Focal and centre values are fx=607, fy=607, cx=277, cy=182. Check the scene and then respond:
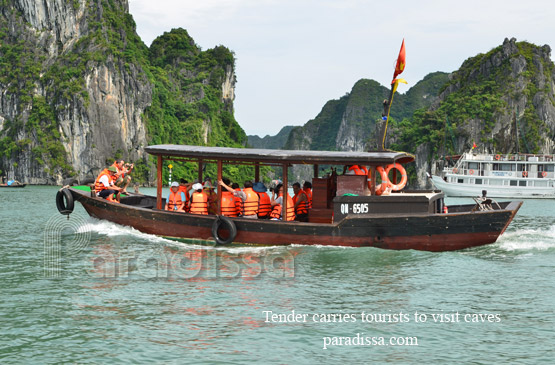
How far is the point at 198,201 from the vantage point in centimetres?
1362

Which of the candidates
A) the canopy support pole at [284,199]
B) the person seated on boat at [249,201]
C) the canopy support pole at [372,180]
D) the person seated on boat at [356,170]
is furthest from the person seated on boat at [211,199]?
the canopy support pole at [372,180]

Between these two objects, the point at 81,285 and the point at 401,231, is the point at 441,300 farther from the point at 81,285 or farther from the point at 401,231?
the point at 81,285

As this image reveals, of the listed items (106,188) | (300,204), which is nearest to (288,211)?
(300,204)

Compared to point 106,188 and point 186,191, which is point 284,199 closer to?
point 186,191

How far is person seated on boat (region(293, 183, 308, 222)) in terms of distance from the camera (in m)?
13.9

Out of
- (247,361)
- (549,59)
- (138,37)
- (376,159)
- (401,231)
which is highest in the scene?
(138,37)

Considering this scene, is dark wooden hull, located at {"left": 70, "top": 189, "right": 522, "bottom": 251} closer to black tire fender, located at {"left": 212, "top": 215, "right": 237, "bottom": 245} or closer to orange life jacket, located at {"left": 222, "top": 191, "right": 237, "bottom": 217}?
black tire fender, located at {"left": 212, "top": 215, "right": 237, "bottom": 245}

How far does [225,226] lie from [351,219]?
271 cm

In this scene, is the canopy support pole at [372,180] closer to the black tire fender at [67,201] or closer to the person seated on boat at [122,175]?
the person seated on boat at [122,175]

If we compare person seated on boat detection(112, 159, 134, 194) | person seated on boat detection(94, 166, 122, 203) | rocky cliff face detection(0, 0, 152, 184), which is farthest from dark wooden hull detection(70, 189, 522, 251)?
rocky cliff face detection(0, 0, 152, 184)

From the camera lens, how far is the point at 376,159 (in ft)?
41.3

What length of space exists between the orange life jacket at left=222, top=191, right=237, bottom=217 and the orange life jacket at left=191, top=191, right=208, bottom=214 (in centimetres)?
49

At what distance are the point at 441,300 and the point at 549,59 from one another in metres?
82.7

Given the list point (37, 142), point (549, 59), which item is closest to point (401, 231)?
point (37, 142)
